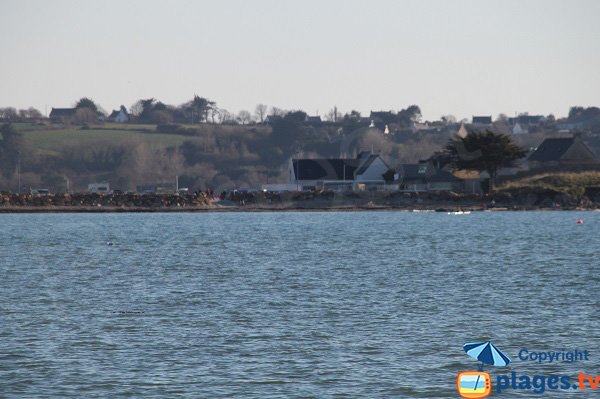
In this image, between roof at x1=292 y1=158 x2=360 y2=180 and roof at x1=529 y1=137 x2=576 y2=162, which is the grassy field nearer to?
roof at x1=529 y1=137 x2=576 y2=162

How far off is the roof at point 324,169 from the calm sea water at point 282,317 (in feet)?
289

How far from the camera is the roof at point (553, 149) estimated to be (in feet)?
436

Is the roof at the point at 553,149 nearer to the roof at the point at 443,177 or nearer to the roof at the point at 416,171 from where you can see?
the roof at the point at 443,177

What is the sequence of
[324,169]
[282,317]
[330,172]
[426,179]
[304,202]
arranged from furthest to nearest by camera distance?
[330,172] < [324,169] < [304,202] < [426,179] < [282,317]

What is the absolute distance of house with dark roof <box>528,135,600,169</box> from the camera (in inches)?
5187

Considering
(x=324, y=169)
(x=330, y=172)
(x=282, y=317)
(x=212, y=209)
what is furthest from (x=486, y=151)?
(x=282, y=317)

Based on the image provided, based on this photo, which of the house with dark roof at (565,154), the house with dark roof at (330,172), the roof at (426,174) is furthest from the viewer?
the house with dark roof at (330,172)

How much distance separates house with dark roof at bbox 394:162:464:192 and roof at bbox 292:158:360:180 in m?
15.4

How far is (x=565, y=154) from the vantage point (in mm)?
132125

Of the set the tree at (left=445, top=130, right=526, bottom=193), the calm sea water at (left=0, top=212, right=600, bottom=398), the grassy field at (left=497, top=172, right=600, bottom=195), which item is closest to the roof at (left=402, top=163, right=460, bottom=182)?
the grassy field at (left=497, top=172, right=600, bottom=195)

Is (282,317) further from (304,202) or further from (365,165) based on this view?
(365,165)

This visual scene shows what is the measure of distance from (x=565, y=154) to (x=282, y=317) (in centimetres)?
10631

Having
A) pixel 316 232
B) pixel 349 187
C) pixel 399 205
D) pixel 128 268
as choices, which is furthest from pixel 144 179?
pixel 128 268

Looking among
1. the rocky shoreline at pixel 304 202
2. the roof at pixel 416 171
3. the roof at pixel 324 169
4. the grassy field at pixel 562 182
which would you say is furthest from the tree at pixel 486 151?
the roof at pixel 324 169
